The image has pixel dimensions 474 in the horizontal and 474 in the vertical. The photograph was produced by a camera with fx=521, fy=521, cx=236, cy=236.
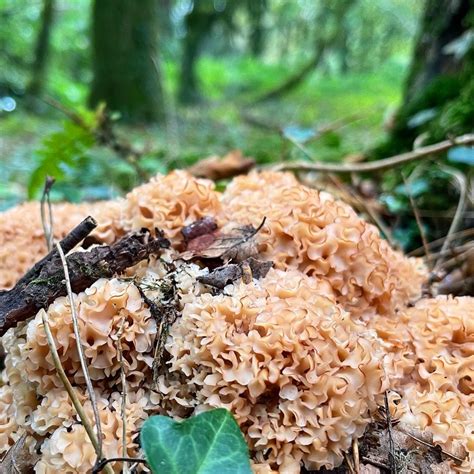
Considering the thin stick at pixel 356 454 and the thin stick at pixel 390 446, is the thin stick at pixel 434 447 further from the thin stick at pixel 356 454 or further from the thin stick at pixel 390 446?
the thin stick at pixel 356 454

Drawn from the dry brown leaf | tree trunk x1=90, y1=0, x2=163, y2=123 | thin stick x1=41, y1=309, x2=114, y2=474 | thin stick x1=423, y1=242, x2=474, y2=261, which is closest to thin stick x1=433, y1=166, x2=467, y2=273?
thin stick x1=423, y1=242, x2=474, y2=261

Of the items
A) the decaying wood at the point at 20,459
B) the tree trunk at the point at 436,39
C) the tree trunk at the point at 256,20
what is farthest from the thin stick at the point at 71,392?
the tree trunk at the point at 256,20

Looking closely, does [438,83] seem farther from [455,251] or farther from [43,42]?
[43,42]

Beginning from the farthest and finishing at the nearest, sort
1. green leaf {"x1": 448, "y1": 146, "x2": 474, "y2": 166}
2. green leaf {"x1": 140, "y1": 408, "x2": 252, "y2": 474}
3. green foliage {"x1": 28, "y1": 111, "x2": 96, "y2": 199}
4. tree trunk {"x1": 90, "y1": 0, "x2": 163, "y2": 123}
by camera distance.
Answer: tree trunk {"x1": 90, "y1": 0, "x2": 163, "y2": 123}
green foliage {"x1": 28, "y1": 111, "x2": 96, "y2": 199}
green leaf {"x1": 448, "y1": 146, "x2": 474, "y2": 166}
green leaf {"x1": 140, "y1": 408, "x2": 252, "y2": 474}

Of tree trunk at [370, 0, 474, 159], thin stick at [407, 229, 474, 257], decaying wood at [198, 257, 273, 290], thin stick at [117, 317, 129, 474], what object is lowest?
thin stick at [117, 317, 129, 474]

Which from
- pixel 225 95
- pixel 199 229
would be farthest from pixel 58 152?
pixel 225 95

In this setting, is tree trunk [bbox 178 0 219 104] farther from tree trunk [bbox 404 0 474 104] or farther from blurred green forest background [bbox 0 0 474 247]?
tree trunk [bbox 404 0 474 104]

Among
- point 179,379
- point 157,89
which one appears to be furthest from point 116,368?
point 157,89
